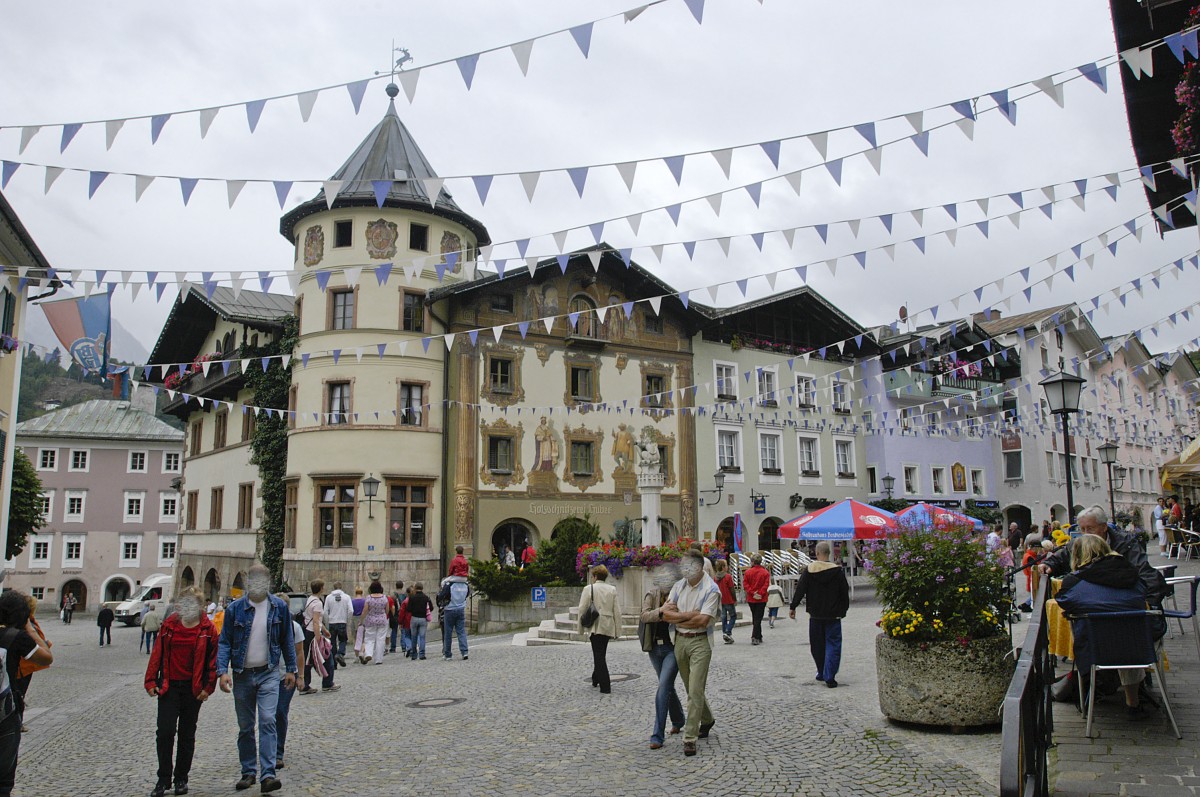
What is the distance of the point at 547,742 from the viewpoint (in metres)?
8.74

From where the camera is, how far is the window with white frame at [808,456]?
37.2 metres

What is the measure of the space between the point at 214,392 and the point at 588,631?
2832 centimetres

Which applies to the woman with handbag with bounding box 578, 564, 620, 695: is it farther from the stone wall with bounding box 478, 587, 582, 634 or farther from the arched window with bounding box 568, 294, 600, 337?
the arched window with bounding box 568, 294, 600, 337

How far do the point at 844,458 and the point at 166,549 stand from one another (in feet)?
155

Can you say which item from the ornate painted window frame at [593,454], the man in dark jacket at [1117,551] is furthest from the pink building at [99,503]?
the man in dark jacket at [1117,551]

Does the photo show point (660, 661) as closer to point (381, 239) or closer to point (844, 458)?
point (381, 239)

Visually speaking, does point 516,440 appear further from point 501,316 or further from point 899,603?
point 899,603

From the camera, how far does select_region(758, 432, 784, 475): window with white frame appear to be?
118 feet

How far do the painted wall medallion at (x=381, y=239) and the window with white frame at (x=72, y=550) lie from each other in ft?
144

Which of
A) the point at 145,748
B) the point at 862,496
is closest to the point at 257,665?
the point at 145,748

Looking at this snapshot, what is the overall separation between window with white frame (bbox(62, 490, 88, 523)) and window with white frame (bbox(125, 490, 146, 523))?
8.19 ft

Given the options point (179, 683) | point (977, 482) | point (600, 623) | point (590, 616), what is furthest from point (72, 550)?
point (179, 683)

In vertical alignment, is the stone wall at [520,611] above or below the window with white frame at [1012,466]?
below

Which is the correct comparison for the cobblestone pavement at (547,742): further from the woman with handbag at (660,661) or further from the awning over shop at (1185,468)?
the awning over shop at (1185,468)
